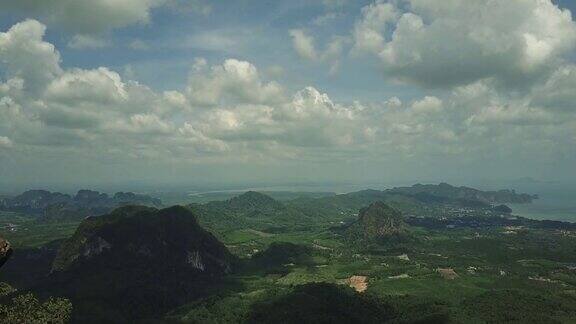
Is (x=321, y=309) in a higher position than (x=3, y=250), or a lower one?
lower

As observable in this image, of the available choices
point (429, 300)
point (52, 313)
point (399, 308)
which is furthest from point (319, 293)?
point (52, 313)

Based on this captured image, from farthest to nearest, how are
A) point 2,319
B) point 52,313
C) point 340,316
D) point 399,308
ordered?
point 399,308 → point 340,316 → point 52,313 → point 2,319

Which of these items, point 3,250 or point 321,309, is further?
point 321,309

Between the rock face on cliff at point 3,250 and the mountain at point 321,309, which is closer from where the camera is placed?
the rock face on cliff at point 3,250

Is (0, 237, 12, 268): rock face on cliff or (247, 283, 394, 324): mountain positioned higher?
(0, 237, 12, 268): rock face on cliff

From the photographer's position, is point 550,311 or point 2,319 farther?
point 550,311

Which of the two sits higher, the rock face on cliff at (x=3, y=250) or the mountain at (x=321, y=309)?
the rock face on cliff at (x=3, y=250)

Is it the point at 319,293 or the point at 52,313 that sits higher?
the point at 52,313

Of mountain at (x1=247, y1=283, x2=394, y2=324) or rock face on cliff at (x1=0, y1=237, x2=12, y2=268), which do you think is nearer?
rock face on cliff at (x1=0, y1=237, x2=12, y2=268)

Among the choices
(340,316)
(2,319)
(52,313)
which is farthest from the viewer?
(340,316)

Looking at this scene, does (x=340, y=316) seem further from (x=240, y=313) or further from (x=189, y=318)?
(x=189, y=318)
